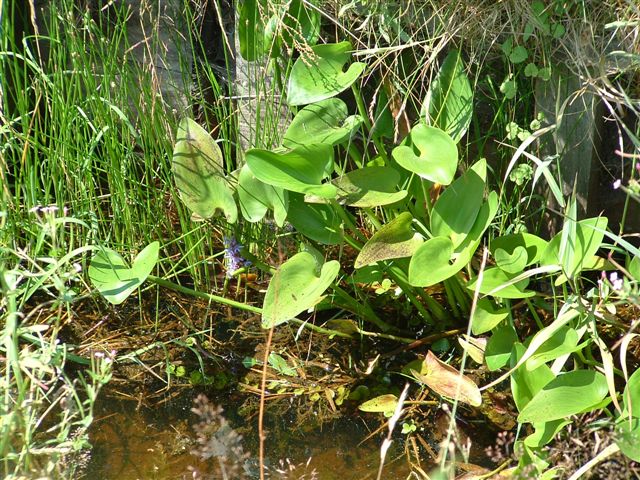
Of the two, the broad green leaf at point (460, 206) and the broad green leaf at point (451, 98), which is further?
the broad green leaf at point (451, 98)

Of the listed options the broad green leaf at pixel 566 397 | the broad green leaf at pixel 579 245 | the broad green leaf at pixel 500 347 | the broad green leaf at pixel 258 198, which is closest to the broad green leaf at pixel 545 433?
the broad green leaf at pixel 566 397

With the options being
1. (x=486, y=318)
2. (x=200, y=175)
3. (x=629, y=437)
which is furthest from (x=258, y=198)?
(x=629, y=437)

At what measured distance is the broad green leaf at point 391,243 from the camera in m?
1.61

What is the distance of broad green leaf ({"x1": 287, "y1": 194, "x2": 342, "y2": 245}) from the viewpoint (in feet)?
5.73

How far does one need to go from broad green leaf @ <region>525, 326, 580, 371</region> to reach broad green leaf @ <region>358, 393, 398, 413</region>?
0.32m

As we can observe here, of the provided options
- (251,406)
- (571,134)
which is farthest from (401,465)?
(571,134)

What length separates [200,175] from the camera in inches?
68.1

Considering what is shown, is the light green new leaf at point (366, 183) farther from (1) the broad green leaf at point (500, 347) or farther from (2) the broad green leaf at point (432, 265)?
(1) the broad green leaf at point (500, 347)

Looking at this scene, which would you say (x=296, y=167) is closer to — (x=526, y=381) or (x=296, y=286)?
(x=296, y=286)

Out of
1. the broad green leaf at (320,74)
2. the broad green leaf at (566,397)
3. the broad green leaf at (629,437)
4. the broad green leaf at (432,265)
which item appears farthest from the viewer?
the broad green leaf at (320,74)

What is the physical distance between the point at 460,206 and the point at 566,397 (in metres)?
0.41

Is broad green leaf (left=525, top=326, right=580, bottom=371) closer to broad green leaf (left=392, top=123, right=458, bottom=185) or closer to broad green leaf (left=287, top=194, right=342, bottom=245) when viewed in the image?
broad green leaf (left=392, top=123, right=458, bottom=185)

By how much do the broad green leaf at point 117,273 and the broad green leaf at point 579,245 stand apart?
0.76m

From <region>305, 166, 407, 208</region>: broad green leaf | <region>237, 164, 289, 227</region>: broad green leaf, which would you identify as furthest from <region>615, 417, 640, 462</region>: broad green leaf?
<region>237, 164, 289, 227</region>: broad green leaf
